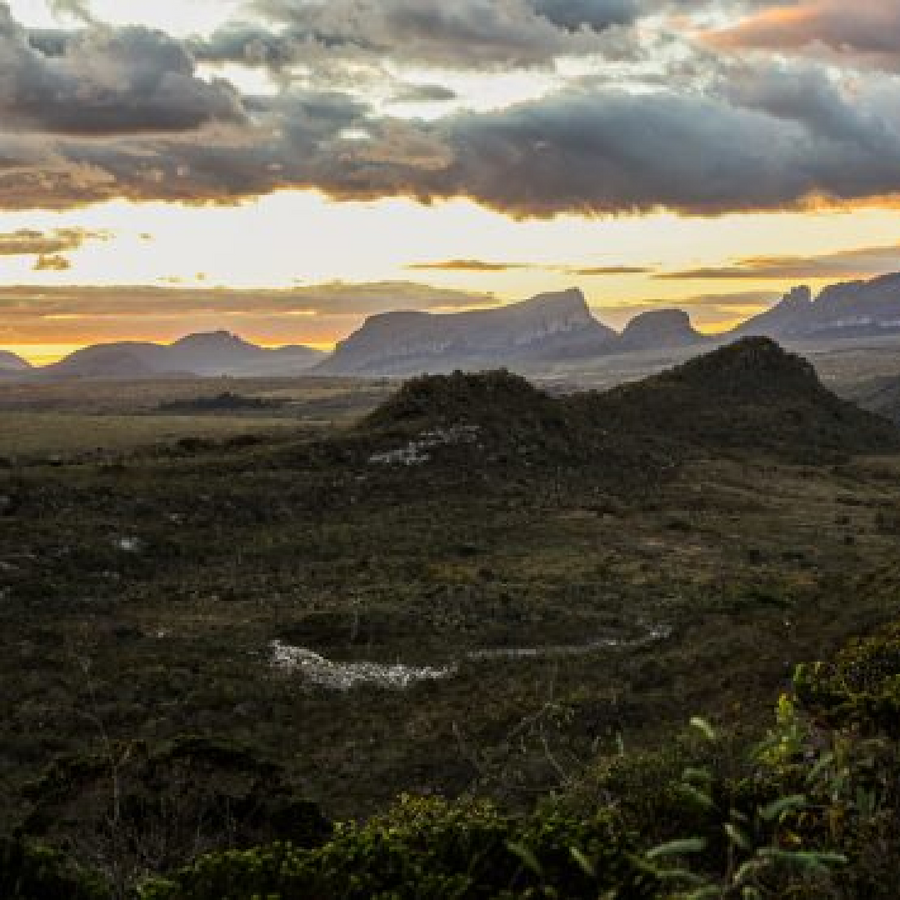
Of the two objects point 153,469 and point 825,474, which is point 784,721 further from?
point 825,474

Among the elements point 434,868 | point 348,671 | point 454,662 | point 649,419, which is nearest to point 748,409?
point 649,419

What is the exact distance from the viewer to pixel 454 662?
107ft

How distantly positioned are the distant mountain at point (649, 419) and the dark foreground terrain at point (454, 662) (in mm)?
→ 493

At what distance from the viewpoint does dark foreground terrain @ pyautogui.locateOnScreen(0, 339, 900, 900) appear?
287 inches

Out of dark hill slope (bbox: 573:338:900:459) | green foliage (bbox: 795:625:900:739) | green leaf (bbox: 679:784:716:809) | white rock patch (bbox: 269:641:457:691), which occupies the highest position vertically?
green leaf (bbox: 679:784:716:809)

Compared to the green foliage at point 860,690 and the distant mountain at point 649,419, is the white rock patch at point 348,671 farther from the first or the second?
the distant mountain at point 649,419

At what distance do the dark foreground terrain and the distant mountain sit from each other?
0.49 m

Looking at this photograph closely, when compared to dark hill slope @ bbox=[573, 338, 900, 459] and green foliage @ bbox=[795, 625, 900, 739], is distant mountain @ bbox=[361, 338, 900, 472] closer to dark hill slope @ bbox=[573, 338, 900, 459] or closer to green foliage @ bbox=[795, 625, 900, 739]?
dark hill slope @ bbox=[573, 338, 900, 459]

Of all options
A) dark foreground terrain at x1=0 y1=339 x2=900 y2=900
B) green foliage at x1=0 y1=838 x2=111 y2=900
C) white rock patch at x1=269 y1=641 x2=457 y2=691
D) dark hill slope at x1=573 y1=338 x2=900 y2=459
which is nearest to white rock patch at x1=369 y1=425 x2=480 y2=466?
dark foreground terrain at x1=0 y1=339 x2=900 y2=900

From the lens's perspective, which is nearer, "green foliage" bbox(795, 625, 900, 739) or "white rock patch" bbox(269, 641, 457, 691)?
"green foliage" bbox(795, 625, 900, 739)

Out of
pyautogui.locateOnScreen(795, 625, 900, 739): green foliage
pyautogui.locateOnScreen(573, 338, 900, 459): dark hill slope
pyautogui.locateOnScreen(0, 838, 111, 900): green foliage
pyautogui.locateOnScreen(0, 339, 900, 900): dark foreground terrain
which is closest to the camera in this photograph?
pyautogui.locateOnScreen(0, 339, 900, 900): dark foreground terrain

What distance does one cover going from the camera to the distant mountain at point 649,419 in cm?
7094

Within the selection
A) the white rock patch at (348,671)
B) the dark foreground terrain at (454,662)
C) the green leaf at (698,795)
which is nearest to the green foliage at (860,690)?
the dark foreground terrain at (454,662)

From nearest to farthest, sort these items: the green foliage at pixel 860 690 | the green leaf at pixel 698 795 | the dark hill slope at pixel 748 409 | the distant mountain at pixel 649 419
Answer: the green leaf at pixel 698 795, the green foliage at pixel 860 690, the distant mountain at pixel 649 419, the dark hill slope at pixel 748 409
